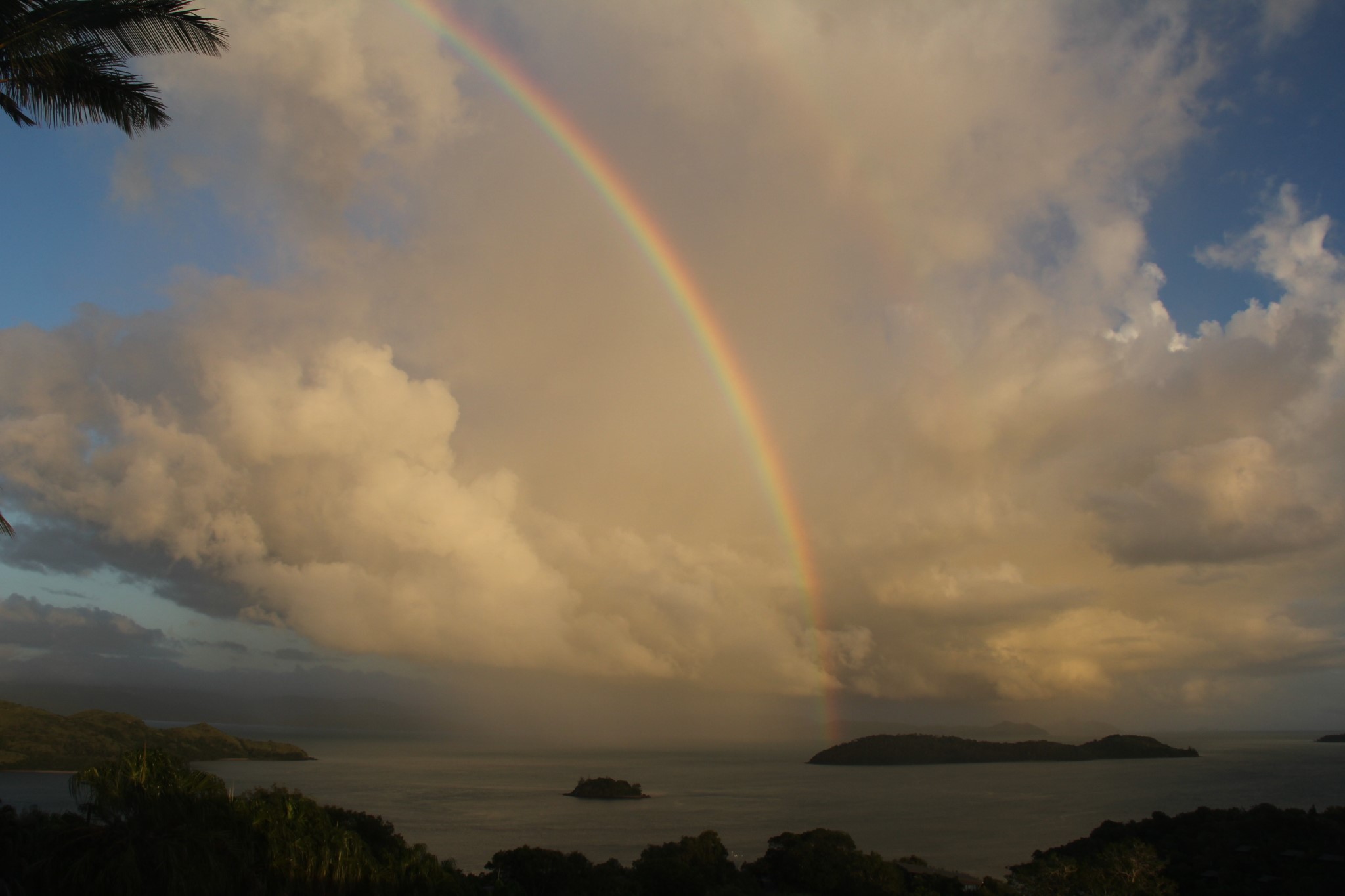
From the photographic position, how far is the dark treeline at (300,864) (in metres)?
20.8

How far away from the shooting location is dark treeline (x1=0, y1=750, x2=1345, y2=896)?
68.1 feet

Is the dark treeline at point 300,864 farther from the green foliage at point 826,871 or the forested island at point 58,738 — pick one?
the forested island at point 58,738

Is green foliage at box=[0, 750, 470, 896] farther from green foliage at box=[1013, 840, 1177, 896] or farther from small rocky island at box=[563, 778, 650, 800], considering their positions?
small rocky island at box=[563, 778, 650, 800]

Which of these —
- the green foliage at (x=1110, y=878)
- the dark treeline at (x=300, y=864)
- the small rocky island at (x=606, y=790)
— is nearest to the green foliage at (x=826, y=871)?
the dark treeline at (x=300, y=864)

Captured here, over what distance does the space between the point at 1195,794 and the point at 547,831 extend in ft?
393

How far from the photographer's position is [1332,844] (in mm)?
58125

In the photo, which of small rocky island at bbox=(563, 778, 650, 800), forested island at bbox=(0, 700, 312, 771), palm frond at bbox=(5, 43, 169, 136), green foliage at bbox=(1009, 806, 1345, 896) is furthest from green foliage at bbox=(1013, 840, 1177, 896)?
forested island at bbox=(0, 700, 312, 771)

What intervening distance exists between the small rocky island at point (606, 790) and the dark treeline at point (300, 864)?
119 m

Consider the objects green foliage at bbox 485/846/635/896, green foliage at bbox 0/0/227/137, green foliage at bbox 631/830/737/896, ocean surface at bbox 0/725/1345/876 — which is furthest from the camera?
ocean surface at bbox 0/725/1345/876

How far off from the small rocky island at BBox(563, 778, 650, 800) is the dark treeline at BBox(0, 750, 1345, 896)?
119 metres

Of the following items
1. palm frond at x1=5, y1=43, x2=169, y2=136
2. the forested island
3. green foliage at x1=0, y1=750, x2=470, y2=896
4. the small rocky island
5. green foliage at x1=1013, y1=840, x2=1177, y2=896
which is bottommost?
the small rocky island

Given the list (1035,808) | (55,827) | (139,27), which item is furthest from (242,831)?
(1035,808)

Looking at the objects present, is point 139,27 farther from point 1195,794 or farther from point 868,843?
point 1195,794

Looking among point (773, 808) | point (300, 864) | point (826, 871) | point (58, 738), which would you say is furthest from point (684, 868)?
point (58, 738)
